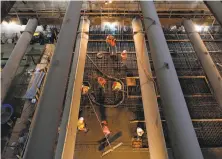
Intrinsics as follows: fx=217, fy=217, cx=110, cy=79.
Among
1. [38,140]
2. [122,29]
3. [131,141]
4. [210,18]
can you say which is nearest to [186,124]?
[38,140]

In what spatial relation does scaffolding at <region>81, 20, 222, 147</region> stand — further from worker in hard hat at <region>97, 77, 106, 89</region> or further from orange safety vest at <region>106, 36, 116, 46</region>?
orange safety vest at <region>106, 36, 116, 46</region>

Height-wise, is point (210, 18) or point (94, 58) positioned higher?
point (210, 18)

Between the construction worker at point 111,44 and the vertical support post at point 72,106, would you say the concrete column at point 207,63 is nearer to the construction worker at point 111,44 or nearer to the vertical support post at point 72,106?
the construction worker at point 111,44

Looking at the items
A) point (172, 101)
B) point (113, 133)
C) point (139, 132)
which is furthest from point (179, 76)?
point (172, 101)

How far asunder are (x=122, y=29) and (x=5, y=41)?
640 centimetres

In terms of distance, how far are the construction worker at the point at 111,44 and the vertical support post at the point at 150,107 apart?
201 cm

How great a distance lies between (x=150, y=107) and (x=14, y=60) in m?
5.69

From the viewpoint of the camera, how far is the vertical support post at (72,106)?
504cm

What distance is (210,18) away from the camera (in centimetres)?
996

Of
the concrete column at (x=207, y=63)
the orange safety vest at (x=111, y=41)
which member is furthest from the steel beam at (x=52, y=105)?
the concrete column at (x=207, y=63)

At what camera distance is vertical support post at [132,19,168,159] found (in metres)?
4.44

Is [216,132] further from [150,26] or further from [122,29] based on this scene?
[122,29]

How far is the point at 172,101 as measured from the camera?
4.50 metres

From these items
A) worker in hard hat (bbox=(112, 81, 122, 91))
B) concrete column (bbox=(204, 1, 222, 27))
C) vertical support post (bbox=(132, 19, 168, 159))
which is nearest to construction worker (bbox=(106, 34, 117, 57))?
worker in hard hat (bbox=(112, 81, 122, 91))
